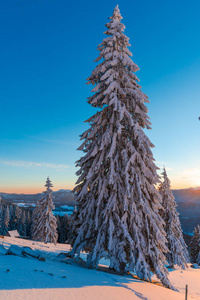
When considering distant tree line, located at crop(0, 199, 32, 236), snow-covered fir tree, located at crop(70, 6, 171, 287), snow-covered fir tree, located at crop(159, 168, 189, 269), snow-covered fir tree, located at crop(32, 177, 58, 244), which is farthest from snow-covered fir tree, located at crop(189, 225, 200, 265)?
distant tree line, located at crop(0, 199, 32, 236)

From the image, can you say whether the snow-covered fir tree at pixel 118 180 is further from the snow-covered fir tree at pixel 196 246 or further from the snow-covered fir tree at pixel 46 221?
the snow-covered fir tree at pixel 196 246

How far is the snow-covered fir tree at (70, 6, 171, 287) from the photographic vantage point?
30.3 ft

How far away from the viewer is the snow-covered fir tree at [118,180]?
9.25 meters

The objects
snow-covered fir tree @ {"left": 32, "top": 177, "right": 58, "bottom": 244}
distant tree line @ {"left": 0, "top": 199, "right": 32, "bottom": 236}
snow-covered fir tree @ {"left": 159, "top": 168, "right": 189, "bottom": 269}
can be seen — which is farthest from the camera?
distant tree line @ {"left": 0, "top": 199, "right": 32, "bottom": 236}

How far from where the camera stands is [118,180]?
1025 centimetres

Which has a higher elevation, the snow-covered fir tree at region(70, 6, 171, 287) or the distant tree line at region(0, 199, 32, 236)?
the snow-covered fir tree at region(70, 6, 171, 287)

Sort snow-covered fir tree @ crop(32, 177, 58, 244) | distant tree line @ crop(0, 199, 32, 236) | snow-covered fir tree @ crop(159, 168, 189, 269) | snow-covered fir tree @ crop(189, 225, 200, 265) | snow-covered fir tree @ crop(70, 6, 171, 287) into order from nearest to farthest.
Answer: snow-covered fir tree @ crop(70, 6, 171, 287), snow-covered fir tree @ crop(159, 168, 189, 269), snow-covered fir tree @ crop(32, 177, 58, 244), snow-covered fir tree @ crop(189, 225, 200, 265), distant tree line @ crop(0, 199, 32, 236)

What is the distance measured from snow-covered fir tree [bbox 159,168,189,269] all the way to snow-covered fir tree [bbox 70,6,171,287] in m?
16.1

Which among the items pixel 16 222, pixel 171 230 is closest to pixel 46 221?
pixel 171 230

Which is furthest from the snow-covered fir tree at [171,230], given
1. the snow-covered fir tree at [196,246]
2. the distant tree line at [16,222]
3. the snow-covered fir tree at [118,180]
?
the distant tree line at [16,222]

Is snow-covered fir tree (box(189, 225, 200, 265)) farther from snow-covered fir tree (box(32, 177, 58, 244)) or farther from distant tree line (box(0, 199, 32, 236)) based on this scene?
distant tree line (box(0, 199, 32, 236))

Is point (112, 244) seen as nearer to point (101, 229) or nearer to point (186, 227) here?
point (101, 229)

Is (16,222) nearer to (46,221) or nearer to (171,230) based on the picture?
(46,221)

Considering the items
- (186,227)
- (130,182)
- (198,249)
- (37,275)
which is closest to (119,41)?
(130,182)
